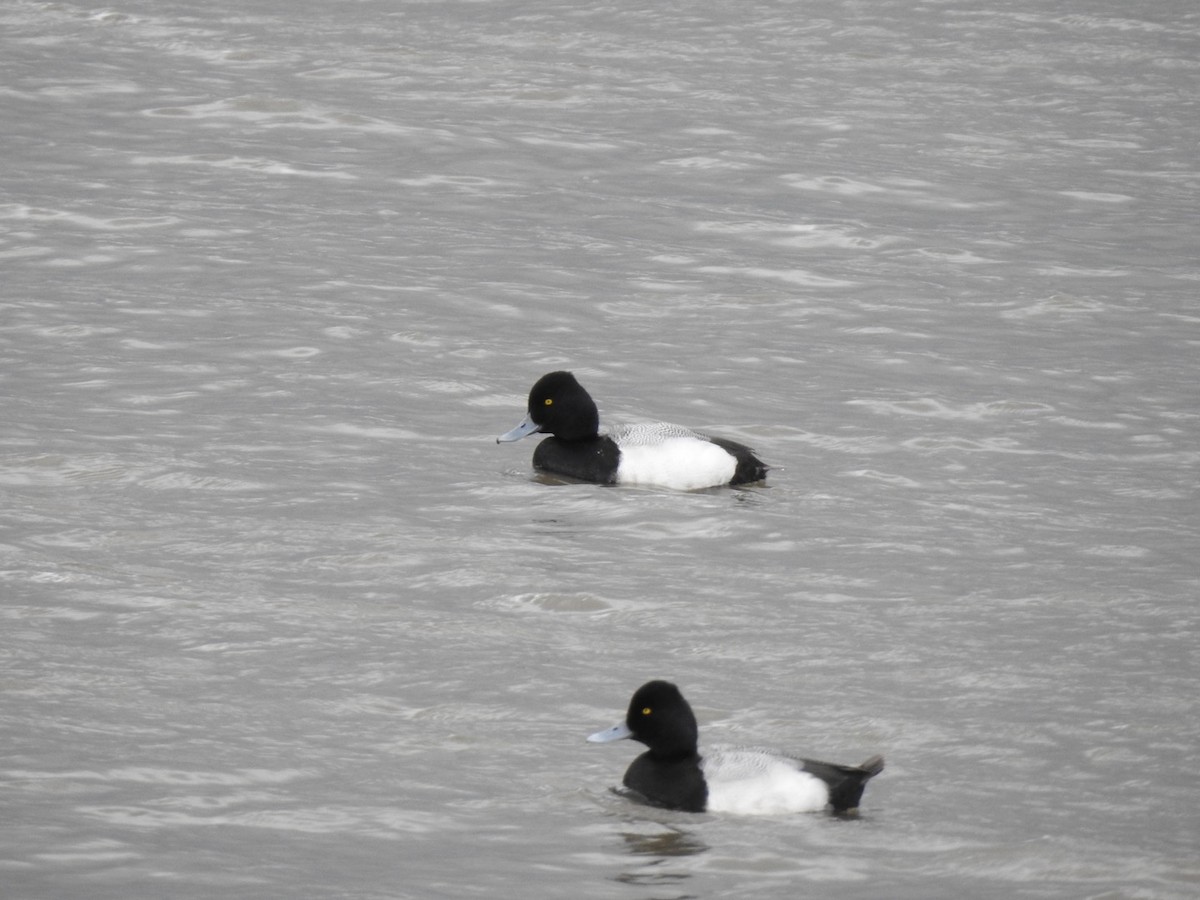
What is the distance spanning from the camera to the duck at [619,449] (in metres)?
11.5

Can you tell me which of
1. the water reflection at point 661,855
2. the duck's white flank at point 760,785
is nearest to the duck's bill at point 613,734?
the duck's white flank at point 760,785

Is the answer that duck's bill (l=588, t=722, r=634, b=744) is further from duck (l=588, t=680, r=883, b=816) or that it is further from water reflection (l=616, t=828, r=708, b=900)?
water reflection (l=616, t=828, r=708, b=900)

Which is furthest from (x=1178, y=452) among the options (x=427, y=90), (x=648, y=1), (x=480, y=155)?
(x=648, y=1)

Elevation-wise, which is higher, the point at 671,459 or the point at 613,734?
the point at 671,459

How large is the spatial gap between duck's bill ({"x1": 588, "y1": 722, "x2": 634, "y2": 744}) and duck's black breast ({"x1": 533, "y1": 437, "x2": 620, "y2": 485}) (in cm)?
401

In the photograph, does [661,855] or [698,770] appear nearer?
[661,855]

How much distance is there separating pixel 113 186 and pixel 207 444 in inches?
260

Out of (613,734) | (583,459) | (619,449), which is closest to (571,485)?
(583,459)

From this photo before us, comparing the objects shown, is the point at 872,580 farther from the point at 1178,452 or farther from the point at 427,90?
the point at 427,90

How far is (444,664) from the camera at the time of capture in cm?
891

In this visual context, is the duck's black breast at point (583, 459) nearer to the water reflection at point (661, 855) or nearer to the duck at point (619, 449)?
the duck at point (619, 449)

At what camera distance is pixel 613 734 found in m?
7.84

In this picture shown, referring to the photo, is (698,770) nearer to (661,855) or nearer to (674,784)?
(674,784)

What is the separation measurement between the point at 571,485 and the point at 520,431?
1.65 feet
